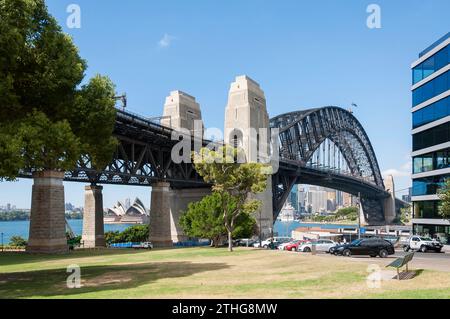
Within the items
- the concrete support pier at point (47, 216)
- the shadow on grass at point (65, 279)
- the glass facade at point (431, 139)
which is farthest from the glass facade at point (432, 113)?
the concrete support pier at point (47, 216)

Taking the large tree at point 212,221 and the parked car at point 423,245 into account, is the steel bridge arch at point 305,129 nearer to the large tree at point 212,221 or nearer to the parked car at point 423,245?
the large tree at point 212,221

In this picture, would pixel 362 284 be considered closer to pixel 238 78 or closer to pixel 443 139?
pixel 443 139

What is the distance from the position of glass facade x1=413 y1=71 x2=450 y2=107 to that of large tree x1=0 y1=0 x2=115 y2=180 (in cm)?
5790

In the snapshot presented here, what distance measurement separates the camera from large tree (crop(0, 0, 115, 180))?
18.8 metres

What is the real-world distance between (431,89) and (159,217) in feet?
163

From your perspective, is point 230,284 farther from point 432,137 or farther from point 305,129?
point 305,129

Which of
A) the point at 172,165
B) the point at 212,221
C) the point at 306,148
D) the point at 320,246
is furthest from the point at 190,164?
the point at 306,148

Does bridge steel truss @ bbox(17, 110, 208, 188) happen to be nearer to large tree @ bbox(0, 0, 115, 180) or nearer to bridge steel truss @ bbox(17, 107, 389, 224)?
bridge steel truss @ bbox(17, 107, 389, 224)

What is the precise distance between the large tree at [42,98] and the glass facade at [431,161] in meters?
57.5

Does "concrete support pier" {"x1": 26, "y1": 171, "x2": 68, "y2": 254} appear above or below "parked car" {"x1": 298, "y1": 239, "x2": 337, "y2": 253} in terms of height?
above

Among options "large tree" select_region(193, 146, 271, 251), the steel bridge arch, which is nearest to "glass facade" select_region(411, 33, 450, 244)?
"large tree" select_region(193, 146, 271, 251)

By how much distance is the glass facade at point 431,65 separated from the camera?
67.1m

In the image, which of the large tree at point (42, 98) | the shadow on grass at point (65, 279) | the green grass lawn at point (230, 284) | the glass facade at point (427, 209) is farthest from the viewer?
the glass facade at point (427, 209)

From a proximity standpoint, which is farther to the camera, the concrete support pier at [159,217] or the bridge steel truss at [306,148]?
the bridge steel truss at [306,148]
